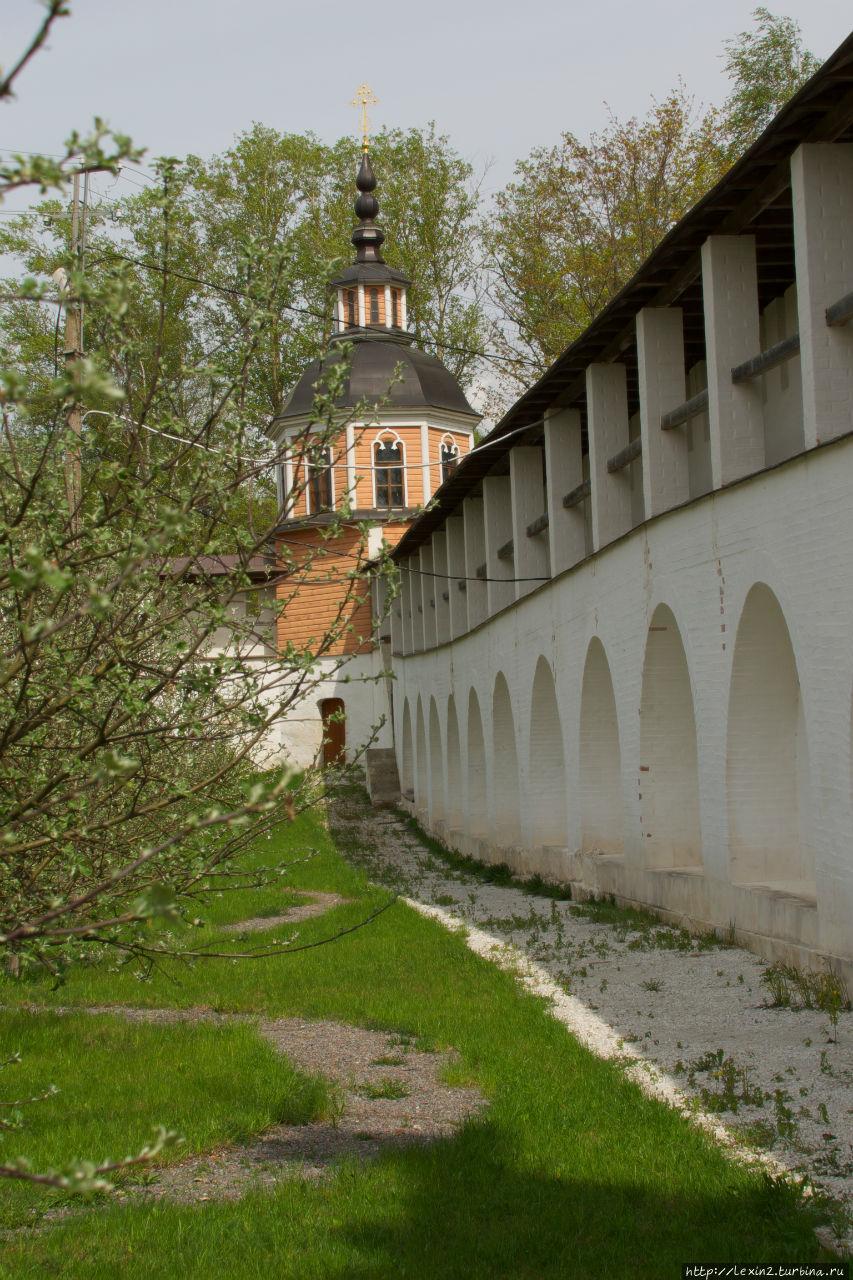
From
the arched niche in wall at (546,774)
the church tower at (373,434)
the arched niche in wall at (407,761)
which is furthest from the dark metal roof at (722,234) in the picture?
the church tower at (373,434)

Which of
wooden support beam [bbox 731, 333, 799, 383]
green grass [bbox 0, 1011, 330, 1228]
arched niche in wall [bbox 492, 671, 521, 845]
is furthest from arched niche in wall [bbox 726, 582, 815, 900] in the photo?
arched niche in wall [bbox 492, 671, 521, 845]

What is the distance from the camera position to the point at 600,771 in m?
15.5

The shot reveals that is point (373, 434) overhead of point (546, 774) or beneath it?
overhead

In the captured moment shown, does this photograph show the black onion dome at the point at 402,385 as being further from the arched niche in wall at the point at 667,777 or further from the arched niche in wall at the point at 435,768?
the arched niche in wall at the point at 667,777

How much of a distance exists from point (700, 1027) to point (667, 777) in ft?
16.1

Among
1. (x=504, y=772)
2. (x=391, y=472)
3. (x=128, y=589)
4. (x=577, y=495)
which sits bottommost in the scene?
(x=504, y=772)

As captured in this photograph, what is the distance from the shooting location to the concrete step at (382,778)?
33438 millimetres

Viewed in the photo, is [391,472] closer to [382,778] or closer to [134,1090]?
[382,778]

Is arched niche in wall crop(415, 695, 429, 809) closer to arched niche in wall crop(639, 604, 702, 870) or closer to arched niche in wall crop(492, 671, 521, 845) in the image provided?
arched niche in wall crop(492, 671, 521, 845)

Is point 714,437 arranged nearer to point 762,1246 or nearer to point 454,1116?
point 454,1116

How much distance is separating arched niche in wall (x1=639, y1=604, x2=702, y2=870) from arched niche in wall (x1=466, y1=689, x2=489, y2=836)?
32.9 ft

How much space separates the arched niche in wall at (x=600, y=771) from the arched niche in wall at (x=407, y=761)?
54.6ft

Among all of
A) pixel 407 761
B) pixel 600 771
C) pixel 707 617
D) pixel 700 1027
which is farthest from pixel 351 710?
pixel 700 1027

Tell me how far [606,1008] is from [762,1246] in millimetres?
4589
